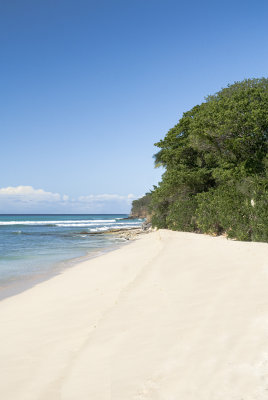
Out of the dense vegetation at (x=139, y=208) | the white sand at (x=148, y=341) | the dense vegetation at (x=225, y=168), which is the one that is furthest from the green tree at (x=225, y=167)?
the dense vegetation at (x=139, y=208)

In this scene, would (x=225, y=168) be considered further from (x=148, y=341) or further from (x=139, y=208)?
(x=139, y=208)

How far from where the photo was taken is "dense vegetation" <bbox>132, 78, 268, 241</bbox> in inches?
631

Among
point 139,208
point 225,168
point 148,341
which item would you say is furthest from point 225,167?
point 139,208

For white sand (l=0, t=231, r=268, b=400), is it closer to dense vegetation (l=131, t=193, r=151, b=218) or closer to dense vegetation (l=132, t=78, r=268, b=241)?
dense vegetation (l=132, t=78, r=268, b=241)

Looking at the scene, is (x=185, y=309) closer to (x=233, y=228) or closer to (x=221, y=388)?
(x=221, y=388)

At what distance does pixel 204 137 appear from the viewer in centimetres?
2214

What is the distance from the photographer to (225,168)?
21703 millimetres

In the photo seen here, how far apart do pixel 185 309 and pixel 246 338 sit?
150cm

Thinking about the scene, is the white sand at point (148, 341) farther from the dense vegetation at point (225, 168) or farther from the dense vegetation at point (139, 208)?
the dense vegetation at point (139, 208)

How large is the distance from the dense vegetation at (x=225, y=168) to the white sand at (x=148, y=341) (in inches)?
371

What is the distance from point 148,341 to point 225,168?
1944cm

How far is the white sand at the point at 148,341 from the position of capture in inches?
106

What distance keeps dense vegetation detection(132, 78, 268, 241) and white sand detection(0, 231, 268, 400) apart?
9411 millimetres

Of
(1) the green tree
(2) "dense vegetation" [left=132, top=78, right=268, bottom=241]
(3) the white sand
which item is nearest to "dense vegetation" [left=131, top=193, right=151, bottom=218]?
(2) "dense vegetation" [left=132, top=78, right=268, bottom=241]
